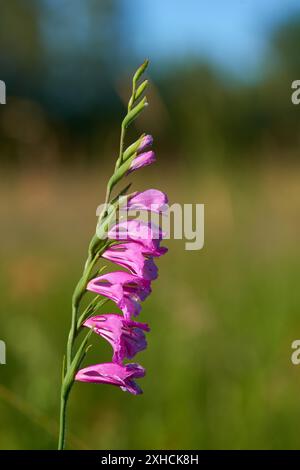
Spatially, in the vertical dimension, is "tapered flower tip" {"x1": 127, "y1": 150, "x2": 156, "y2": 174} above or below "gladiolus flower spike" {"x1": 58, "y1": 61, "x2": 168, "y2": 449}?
above

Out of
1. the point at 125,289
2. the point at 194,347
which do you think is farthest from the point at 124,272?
the point at 194,347

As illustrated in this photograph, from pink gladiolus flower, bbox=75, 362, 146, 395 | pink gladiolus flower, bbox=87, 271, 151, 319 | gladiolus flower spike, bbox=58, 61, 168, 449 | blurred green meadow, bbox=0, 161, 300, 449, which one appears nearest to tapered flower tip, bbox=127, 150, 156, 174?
gladiolus flower spike, bbox=58, 61, 168, 449

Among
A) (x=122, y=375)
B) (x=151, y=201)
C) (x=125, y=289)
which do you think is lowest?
(x=122, y=375)

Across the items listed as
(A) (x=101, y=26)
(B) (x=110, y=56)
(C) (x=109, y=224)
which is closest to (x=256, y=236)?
(C) (x=109, y=224)

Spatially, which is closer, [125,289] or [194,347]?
[125,289]

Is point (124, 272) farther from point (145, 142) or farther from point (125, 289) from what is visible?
point (145, 142)

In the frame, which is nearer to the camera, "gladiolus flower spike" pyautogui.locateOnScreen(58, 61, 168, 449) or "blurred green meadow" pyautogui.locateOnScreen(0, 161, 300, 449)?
"gladiolus flower spike" pyautogui.locateOnScreen(58, 61, 168, 449)

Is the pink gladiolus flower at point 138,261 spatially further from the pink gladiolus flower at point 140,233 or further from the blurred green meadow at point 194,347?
the blurred green meadow at point 194,347

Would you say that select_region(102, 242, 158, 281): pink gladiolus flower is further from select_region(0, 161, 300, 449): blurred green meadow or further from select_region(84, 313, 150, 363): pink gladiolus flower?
select_region(0, 161, 300, 449): blurred green meadow

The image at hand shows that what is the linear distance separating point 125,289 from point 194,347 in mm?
1796

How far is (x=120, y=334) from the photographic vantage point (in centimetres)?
107

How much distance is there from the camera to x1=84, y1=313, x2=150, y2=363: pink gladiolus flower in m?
1.06

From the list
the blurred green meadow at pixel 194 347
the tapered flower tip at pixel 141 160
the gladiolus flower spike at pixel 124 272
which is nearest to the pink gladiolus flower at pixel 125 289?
the gladiolus flower spike at pixel 124 272
